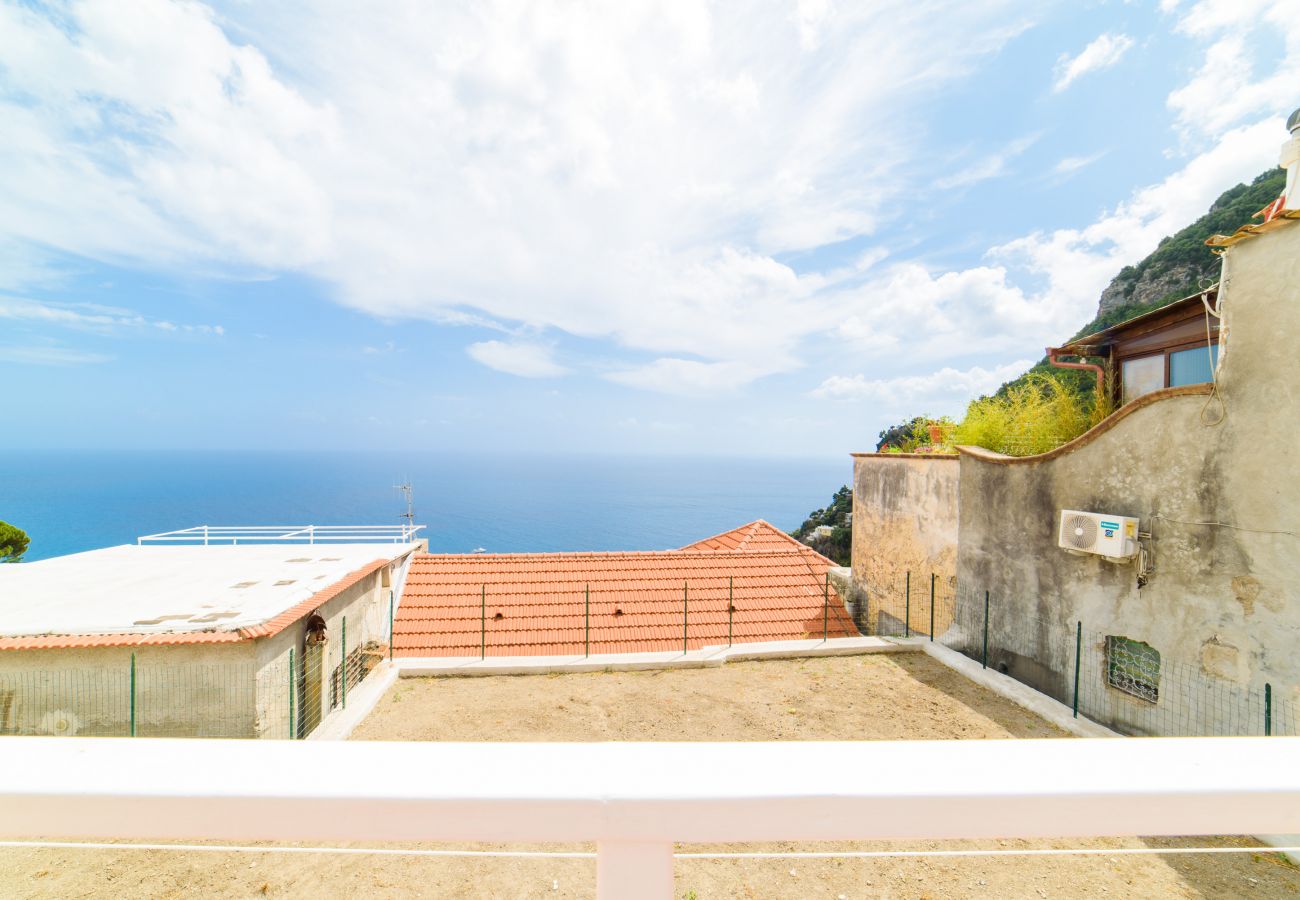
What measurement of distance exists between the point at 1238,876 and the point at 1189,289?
109 ft

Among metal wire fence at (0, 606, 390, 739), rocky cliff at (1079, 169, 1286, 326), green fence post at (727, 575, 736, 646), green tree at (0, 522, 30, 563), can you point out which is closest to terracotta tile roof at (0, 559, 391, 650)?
metal wire fence at (0, 606, 390, 739)

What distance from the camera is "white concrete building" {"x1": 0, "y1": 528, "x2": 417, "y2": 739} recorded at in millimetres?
6859

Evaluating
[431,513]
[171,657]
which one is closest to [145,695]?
[171,657]

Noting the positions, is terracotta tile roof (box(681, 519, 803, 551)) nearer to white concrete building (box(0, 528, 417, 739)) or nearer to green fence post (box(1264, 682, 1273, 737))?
white concrete building (box(0, 528, 417, 739))

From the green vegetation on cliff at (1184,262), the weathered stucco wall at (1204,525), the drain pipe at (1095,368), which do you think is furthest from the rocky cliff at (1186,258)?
the weathered stucco wall at (1204,525)

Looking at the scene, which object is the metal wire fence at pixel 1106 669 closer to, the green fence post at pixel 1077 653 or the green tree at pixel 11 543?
the green fence post at pixel 1077 653

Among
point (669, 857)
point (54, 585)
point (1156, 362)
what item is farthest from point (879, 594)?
point (54, 585)

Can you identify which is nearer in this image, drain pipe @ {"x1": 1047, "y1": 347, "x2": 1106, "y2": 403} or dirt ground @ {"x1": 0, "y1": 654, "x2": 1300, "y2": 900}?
dirt ground @ {"x1": 0, "y1": 654, "x2": 1300, "y2": 900}

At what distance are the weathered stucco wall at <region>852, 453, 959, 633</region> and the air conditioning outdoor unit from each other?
98.2 inches

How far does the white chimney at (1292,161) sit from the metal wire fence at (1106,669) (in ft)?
17.9

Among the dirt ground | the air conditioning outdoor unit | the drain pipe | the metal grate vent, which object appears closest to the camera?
the dirt ground

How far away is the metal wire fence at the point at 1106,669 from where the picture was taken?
5613 mm

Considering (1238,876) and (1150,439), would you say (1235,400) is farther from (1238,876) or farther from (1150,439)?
(1238,876)

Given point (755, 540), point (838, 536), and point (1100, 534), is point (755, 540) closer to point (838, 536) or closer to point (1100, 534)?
point (1100, 534)
